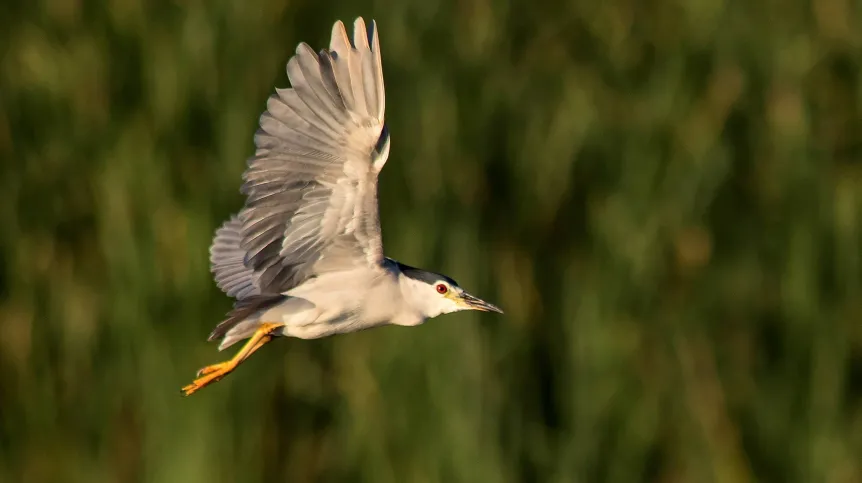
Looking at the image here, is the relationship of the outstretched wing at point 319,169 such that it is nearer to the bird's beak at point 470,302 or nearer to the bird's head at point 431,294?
the bird's head at point 431,294

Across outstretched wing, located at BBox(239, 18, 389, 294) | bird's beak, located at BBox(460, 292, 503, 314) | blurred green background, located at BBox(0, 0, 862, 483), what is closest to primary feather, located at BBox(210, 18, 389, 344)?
outstretched wing, located at BBox(239, 18, 389, 294)

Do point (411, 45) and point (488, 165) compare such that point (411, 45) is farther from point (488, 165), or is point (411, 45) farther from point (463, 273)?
point (463, 273)

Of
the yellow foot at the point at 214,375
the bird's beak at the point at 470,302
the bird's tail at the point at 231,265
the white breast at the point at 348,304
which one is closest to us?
the white breast at the point at 348,304

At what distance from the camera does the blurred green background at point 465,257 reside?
3.21 meters

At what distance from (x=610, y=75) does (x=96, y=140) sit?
144 centimetres

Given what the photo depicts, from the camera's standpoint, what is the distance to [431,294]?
2.13 metres

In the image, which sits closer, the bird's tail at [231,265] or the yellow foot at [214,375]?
the yellow foot at [214,375]

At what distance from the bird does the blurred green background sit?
104cm

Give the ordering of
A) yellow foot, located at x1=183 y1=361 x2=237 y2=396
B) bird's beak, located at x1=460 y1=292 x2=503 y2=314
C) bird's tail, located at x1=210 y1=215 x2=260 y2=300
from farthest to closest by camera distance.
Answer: bird's tail, located at x1=210 y1=215 x2=260 y2=300
bird's beak, located at x1=460 y1=292 x2=503 y2=314
yellow foot, located at x1=183 y1=361 x2=237 y2=396

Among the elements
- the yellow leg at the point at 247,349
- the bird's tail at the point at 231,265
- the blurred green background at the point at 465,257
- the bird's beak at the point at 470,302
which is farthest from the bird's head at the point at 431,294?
the blurred green background at the point at 465,257

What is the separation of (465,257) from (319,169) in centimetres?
113

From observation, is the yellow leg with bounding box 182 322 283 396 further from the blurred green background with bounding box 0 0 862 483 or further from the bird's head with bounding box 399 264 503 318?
the blurred green background with bounding box 0 0 862 483

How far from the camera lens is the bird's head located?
2080mm

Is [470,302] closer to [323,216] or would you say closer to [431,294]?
[431,294]
